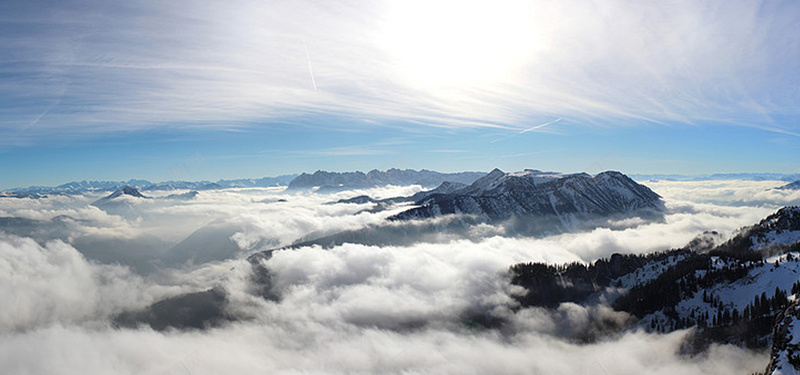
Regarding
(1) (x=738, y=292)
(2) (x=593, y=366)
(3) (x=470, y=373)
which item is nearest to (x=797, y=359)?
(2) (x=593, y=366)

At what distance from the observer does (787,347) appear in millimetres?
74562

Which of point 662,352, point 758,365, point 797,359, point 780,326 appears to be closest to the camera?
point 797,359

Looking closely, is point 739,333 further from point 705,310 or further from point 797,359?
point 797,359

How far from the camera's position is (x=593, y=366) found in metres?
192

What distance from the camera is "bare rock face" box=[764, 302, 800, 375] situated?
70938 millimetres

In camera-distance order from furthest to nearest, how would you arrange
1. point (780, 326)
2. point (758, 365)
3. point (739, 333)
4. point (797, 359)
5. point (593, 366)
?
point (593, 366) → point (739, 333) → point (758, 365) → point (780, 326) → point (797, 359)

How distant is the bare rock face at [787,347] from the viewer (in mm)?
70938

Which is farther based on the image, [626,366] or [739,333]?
[626,366]

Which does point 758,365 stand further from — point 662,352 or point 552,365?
point 552,365

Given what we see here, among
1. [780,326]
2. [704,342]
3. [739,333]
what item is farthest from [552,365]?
[780,326]

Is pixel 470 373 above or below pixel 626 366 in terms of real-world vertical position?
below

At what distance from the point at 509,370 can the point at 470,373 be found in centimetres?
2303

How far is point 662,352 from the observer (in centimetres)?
17575

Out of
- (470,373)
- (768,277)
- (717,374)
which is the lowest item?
(470,373)
